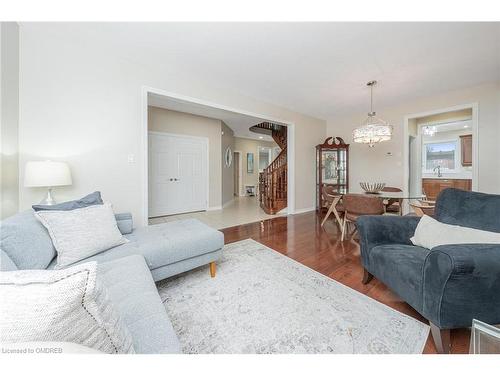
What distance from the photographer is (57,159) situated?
2195 mm

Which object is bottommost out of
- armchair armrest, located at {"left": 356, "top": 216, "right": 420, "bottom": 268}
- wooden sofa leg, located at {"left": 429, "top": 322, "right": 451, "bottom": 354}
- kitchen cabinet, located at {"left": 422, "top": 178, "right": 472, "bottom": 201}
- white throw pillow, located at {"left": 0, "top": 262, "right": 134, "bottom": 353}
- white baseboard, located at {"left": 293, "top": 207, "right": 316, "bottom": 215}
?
wooden sofa leg, located at {"left": 429, "top": 322, "right": 451, "bottom": 354}

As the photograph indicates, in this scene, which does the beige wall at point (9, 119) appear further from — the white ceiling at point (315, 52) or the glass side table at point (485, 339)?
the glass side table at point (485, 339)

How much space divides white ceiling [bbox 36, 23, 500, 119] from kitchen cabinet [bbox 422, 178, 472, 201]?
3.38 m

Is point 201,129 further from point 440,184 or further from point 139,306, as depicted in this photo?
point 440,184

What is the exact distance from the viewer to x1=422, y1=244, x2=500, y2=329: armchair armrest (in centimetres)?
100

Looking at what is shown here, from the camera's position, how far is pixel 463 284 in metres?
1.02

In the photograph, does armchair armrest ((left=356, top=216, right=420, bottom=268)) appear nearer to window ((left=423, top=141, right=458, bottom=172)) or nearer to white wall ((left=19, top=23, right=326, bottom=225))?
white wall ((left=19, top=23, right=326, bottom=225))

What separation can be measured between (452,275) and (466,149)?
680cm

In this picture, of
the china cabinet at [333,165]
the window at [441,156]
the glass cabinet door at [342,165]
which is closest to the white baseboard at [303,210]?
the china cabinet at [333,165]

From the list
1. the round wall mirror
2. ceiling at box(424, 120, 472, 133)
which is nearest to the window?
ceiling at box(424, 120, 472, 133)

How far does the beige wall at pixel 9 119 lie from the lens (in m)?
1.83

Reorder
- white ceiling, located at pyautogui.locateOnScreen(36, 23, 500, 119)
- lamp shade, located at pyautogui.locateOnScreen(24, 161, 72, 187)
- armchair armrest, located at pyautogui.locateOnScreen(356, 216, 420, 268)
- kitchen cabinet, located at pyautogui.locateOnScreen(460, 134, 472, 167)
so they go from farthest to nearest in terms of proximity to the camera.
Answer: kitchen cabinet, located at pyautogui.locateOnScreen(460, 134, 472, 167) → white ceiling, located at pyautogui.locateOnScreen(36, 23, 500, 119) → lamp shade, located at pyautogui.locateOnScreen(24, 161, 72, 187) → armchair armrest, located at pyautogui.locateOnScreen(356, 216, 420, 268)

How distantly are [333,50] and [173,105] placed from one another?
3269 mm

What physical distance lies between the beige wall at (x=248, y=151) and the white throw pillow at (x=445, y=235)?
6.93m
